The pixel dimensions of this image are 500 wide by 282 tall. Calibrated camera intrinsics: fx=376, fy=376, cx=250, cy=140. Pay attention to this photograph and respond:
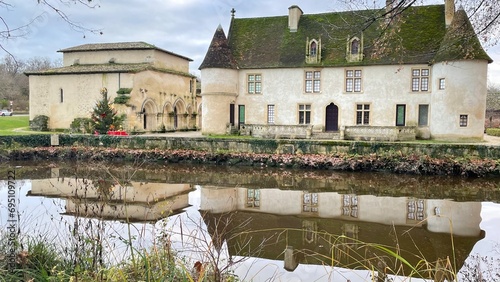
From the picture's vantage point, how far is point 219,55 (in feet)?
87.6

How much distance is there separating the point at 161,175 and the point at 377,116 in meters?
15.5

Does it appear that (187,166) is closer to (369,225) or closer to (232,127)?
(232,127)

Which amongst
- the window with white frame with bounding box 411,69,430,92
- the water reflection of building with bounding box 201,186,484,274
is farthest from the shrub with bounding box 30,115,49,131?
the window with white frame with bounding box 411,69,430,92

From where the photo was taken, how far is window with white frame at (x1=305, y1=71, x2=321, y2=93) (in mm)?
26109

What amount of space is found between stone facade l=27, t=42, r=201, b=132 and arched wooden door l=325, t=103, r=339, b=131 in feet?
47.5

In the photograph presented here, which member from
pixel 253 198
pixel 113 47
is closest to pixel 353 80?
pixel 253 198

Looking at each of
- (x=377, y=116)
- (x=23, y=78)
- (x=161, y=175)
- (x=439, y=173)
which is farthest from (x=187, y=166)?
(x=23, y=78)

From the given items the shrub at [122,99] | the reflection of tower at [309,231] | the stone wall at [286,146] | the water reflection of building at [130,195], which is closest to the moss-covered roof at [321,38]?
the stone wall at [286,146]

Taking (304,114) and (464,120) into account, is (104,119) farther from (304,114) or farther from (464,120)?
(464,120)

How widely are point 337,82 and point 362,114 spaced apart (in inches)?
108

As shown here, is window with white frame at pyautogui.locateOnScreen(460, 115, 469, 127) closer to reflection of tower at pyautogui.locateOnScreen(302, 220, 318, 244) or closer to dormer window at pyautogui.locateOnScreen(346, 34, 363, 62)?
dormer window at pyautogui.locateOnScreen(346, 34, 363, 62)

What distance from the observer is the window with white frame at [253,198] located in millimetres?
10478

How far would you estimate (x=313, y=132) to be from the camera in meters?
24.9

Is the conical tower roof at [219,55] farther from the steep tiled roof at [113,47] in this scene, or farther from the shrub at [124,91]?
the steep tiled roof at [113,47]
